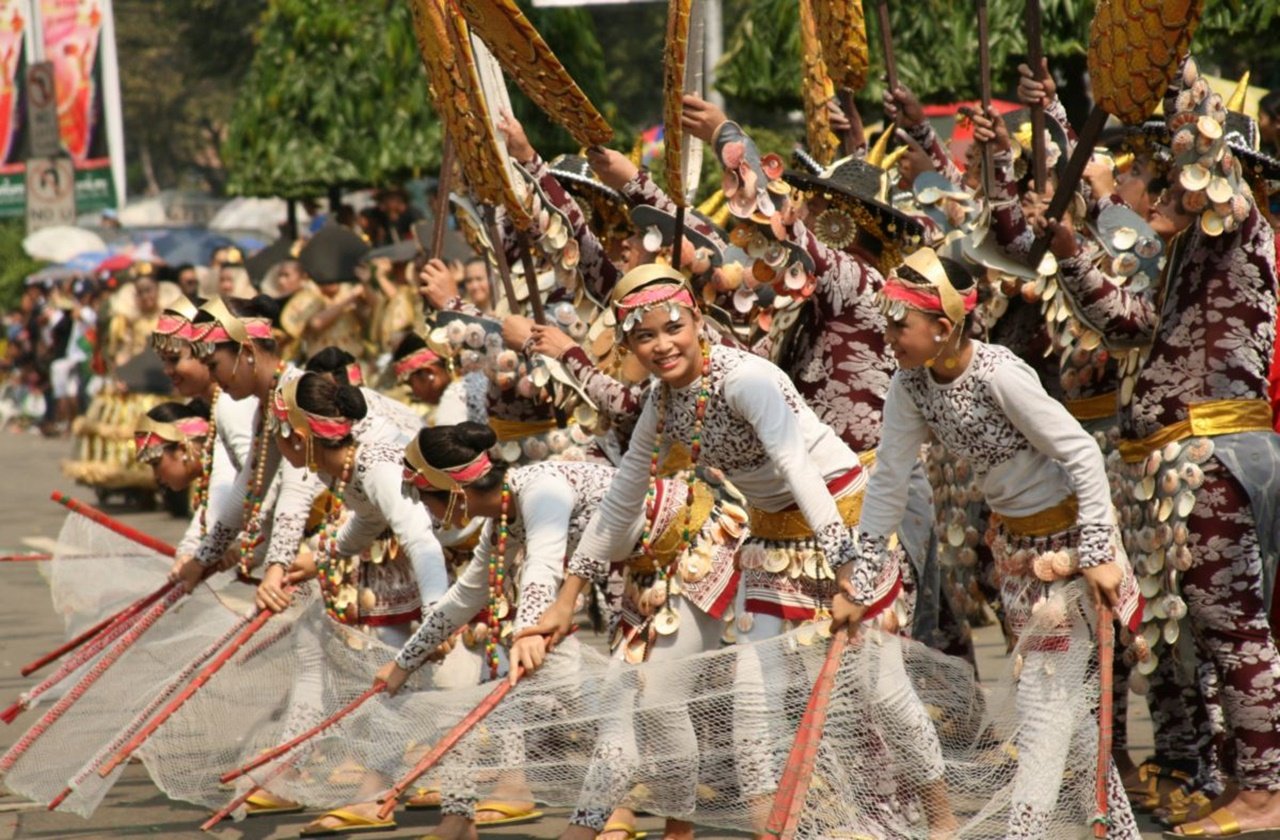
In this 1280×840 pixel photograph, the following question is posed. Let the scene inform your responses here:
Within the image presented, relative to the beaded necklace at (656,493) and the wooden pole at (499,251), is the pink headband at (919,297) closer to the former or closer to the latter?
the beaded necklace at (656,493)

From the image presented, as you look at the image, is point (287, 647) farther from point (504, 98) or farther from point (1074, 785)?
point (1074, 785)

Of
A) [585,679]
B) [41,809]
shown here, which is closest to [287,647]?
[41,809]

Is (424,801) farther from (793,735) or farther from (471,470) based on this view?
(793,735)

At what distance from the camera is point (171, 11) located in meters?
39.3

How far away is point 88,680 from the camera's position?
7117 mm

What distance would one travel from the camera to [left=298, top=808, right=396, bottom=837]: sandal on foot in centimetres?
630

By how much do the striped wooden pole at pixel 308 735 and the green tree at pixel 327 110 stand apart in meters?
10.3

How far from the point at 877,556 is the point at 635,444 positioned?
789 mm

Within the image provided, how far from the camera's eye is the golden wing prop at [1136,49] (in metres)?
5.12

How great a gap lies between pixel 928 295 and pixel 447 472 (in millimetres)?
1663

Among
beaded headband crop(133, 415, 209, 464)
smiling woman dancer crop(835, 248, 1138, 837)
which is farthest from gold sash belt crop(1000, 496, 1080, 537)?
beaded headband crop(133, 415, 209, 464)

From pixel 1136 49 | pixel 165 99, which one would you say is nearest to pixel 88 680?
pixel 1136 49

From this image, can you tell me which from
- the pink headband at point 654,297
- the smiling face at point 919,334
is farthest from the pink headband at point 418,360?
the smiling face at point 919,334

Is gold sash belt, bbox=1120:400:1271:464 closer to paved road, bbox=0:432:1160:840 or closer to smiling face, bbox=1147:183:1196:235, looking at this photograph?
smiling face, bbox=1147:183:1196:235
